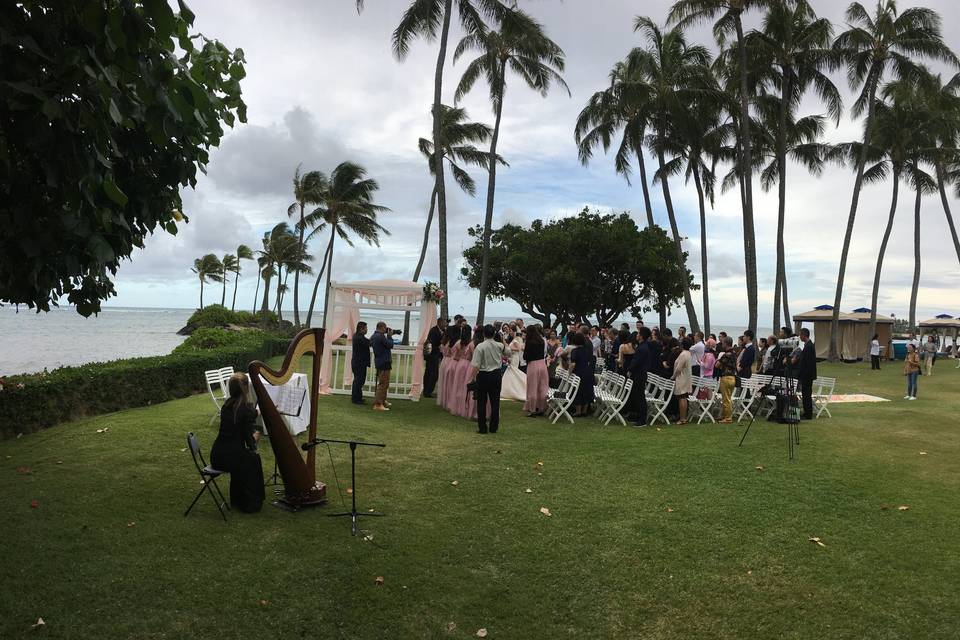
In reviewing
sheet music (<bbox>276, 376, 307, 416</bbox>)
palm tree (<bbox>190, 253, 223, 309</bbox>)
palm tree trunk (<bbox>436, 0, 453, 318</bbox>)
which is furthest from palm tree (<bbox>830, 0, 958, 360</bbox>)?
palm tree (<bbox>190, 253, 223, 309</bbox>)

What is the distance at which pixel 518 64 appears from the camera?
26.2 metres

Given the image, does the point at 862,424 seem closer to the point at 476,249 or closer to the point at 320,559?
the point at 320,559

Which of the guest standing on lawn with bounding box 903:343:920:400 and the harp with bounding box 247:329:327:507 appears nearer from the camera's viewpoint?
the harp with bounding box 247:329:327:507

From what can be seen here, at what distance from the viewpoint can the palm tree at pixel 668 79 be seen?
28172mm

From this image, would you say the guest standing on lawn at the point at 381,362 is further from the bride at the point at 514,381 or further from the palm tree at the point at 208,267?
the palm tree at the point at 208,267

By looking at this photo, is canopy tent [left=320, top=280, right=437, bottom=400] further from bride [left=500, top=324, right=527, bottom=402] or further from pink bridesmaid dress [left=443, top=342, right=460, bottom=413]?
bride [left=500, top=324, right=527, bottom=402]

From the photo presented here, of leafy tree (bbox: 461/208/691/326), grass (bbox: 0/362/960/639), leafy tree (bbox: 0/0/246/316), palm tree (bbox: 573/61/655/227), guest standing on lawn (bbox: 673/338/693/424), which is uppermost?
palm tree (bbox: 573/61/655/227)

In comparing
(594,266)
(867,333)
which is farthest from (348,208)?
(867,333)

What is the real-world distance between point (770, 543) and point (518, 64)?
23670 millimetres

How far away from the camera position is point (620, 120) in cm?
3058

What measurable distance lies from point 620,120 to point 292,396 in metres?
24.6

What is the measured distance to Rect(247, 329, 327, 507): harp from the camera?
19.3 feet

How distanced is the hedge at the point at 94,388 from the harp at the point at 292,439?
5.69m

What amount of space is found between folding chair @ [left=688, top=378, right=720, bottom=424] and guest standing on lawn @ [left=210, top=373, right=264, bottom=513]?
836 centimetres
